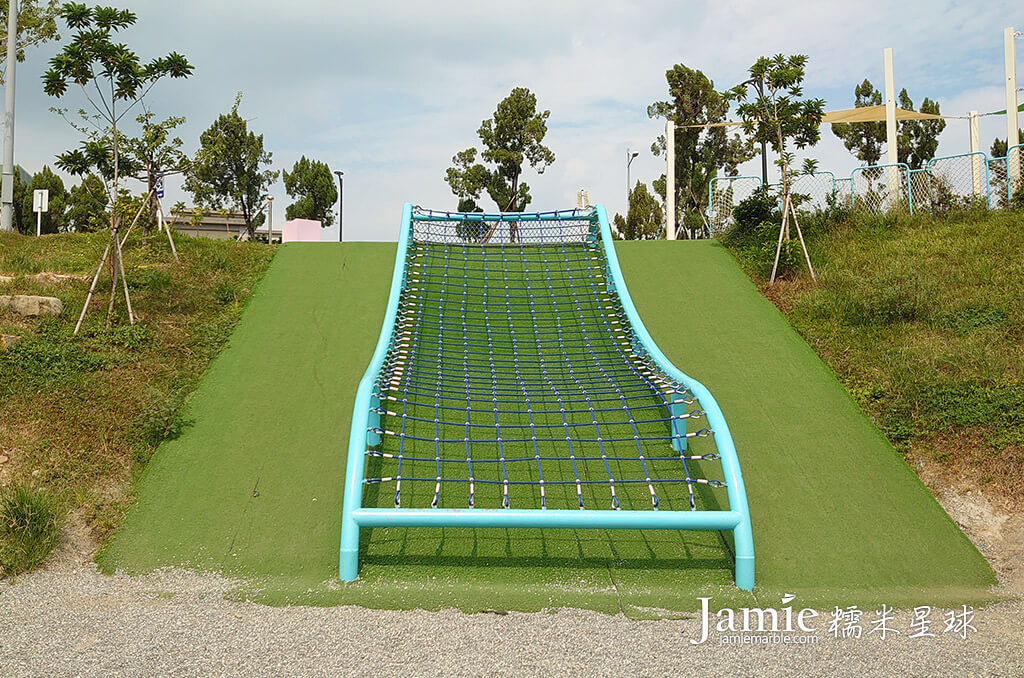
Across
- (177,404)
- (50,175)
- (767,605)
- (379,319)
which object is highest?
(50,175)

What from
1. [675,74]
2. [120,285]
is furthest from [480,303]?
[675,74]

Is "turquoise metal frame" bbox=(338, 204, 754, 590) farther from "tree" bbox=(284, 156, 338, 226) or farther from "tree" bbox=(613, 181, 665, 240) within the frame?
"tree" bbox=(613, 181, 665, 240)

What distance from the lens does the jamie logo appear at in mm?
3059

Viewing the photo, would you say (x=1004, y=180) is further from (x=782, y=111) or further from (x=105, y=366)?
(x=105, y=366)

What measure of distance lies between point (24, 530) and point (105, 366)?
6.44ft

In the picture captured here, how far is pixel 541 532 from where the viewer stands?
13.3 feet

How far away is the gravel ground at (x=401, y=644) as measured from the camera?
2.73 meters

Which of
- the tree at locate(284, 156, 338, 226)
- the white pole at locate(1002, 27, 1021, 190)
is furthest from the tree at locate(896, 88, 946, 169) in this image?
the tree at locate(284, 156, 338, 226)

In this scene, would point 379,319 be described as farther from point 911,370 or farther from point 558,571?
point 911,370

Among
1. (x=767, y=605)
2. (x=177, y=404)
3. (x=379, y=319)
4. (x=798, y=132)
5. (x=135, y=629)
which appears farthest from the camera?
(x=798, y=132)

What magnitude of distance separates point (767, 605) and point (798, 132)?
238 inches

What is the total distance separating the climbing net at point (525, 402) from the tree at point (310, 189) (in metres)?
13.3

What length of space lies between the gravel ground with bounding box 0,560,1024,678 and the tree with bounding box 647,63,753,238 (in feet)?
44.7

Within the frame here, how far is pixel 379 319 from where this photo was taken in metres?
6.62
